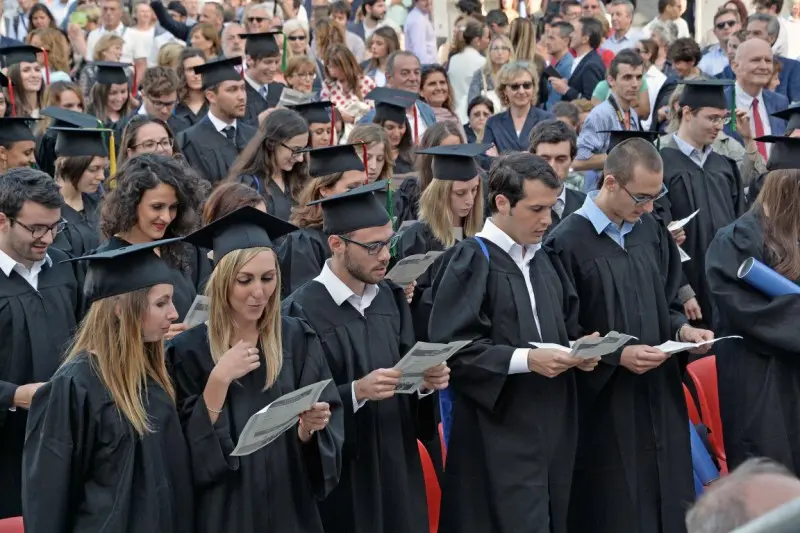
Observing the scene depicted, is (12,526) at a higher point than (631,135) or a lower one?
lower

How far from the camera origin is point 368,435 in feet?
17.8

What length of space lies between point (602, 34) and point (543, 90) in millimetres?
930

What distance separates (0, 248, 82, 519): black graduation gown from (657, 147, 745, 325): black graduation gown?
13.9ft

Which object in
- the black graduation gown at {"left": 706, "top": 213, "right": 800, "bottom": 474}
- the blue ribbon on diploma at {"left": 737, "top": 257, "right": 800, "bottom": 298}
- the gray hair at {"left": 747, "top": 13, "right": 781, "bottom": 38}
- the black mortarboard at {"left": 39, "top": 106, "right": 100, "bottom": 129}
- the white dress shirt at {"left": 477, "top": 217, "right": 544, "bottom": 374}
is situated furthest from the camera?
the gray hair at {"left": 747, "top": 13, "right": 781, "bottom": 38}

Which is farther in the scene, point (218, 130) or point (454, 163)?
point (218, 130)

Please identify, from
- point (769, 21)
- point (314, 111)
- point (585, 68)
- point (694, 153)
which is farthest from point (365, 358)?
point (585, 68)

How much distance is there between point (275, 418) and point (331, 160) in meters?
3.04

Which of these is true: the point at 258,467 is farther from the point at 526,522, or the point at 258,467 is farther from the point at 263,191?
the point at 263,191

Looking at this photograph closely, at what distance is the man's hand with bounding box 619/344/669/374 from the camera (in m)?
5.85

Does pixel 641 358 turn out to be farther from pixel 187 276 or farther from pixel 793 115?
pixel 793 115

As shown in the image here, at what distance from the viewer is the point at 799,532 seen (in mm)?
1722

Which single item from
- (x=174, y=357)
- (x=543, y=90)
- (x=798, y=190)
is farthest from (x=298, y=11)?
(x=174, y=357)

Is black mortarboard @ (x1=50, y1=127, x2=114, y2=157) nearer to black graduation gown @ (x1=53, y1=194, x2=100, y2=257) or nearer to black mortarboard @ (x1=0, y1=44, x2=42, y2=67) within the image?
black graduation gown @ (x1=53, y1=194, x2=100, y2=257)

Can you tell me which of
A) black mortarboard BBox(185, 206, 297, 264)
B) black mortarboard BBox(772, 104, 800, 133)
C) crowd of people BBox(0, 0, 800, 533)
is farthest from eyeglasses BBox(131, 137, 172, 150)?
black mortarboard BBox(772, 104, 800, 133)
